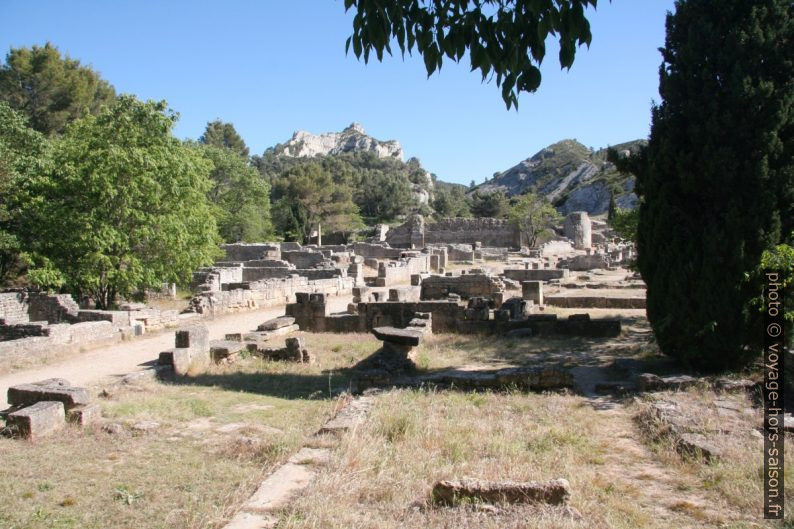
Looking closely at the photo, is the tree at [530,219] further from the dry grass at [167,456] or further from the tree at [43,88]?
the dry grass at [167,456]

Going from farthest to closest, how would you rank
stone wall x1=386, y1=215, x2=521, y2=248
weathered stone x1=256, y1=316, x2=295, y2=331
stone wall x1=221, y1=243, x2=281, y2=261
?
stone wall x1=386, y1=215, x2=521, y2=248
stone wall x1=221, y1=243, x2=281, y2=261
weathered stone x1=256, y1=316, x2=295, y2=331

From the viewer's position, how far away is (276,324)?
1614cm

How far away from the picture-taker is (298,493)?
5098mm

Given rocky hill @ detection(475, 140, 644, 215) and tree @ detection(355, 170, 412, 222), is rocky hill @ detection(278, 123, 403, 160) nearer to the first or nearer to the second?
rocky hill @ detection(475, 140, 644, 215)

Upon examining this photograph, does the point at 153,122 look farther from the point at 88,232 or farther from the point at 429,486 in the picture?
the point at 429,486

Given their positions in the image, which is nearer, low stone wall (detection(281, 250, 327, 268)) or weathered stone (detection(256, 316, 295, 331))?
weathered stone (detection(256, 316, 295, 331))

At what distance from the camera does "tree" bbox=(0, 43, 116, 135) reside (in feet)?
111

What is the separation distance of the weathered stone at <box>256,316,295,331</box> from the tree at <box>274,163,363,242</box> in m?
43.0

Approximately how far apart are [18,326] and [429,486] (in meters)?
12.8

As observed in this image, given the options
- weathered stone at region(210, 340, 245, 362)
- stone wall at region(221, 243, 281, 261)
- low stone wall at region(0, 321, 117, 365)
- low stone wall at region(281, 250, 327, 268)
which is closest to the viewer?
low stone wall at region(0, 321, 117, 365)

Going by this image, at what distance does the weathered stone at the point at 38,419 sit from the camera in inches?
302

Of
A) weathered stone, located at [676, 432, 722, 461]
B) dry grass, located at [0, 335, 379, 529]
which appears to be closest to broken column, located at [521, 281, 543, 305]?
dry grass, located at [0, 335, 379, 529]

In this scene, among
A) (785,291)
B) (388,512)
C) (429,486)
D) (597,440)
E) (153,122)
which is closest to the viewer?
(388,512)

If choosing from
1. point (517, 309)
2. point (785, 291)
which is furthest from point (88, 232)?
point (785, 291)
